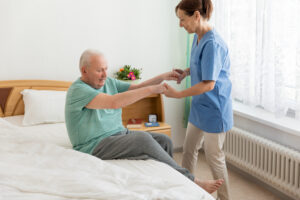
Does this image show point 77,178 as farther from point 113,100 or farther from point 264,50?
point 264,50

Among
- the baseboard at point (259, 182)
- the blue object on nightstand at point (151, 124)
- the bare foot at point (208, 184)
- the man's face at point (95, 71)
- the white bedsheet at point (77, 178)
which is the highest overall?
the man's face at point (95, 71)

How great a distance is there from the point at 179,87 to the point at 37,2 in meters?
1.73

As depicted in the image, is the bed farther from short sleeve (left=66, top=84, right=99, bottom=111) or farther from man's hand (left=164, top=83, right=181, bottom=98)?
man's hand (left=164, top=83, right=181, bottom=98)

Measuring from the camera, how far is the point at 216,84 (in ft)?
7.32

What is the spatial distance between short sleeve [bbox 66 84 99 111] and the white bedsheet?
0.29 meters

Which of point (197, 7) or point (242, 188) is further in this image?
point (242, 188)

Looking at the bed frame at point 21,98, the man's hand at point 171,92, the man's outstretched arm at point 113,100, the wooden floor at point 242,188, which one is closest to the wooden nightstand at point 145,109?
the bed frame at point 21,98

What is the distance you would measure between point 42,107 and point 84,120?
3.32 feet

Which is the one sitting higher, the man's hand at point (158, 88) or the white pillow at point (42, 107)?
the man's hand at point (158, 88)

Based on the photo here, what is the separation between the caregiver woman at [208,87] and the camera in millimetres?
2109

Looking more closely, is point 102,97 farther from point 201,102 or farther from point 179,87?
point 179,87

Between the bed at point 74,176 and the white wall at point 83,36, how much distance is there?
104 centimetres

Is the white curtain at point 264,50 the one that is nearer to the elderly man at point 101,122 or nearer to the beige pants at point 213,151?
the beige pants at point 213,151

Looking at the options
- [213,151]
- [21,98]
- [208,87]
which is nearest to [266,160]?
[213,151]
